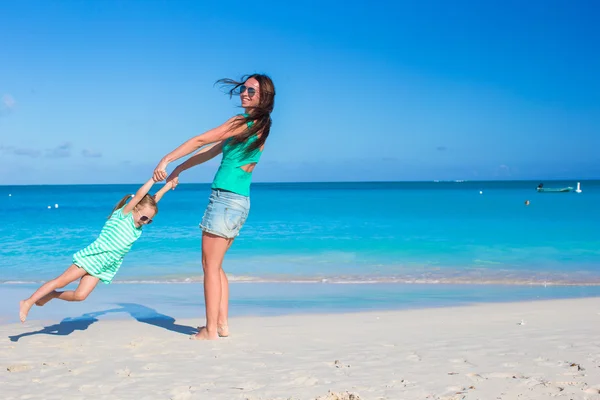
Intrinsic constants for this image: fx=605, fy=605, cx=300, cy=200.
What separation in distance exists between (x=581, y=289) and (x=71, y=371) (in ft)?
24.7

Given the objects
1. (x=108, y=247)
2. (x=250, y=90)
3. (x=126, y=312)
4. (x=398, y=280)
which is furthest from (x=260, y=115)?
(x=398, y=280)

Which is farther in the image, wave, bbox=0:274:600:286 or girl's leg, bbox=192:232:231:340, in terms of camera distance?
wave, bbox=0:274:600:286

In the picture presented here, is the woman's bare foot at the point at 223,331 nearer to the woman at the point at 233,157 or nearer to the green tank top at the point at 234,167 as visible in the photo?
the woman at the point at 233,157

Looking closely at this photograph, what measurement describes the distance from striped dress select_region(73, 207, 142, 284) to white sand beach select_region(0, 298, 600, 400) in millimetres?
Answer: 616

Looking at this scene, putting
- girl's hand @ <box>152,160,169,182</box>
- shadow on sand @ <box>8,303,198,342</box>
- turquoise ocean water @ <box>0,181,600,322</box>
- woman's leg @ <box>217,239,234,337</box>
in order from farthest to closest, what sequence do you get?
turquoise ocean water @ <box>0,181,600,322</box> < shadow on sand @ <box>8,303,198,342</box> < woman's leg @ <box>217,239,234,337</box> < girl's hand @ <box>152,160,169,182</box>

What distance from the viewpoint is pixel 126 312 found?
6.76 metres

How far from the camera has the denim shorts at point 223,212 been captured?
4.73m

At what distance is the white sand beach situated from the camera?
358 cm

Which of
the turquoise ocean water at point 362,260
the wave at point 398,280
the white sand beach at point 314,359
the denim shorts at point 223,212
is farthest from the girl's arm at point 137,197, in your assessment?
the wave at point 398,280

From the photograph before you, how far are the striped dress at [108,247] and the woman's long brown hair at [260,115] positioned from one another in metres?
1.15

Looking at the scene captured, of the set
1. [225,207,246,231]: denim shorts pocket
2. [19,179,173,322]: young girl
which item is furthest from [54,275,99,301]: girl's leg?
[225,207,246,231]: denim shorts pocket

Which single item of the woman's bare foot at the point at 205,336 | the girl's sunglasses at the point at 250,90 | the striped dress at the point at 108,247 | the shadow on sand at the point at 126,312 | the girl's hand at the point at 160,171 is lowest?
the shadow on sand at the point at 126,312

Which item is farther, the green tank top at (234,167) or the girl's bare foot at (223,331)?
the girl's bare foot at (223,331)

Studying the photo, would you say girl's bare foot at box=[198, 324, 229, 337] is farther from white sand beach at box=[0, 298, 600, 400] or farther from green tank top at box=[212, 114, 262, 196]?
green tank top at box=[212, 114, 262, 196]
